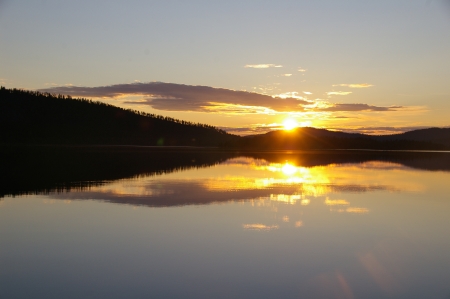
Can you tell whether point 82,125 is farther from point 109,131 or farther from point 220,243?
point 220,243

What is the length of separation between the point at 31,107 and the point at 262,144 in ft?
178

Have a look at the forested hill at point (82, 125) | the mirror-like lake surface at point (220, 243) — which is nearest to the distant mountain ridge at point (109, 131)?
the forested hill at point (82, 125)

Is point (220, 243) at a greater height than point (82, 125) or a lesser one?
lesser

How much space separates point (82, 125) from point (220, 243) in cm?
10242

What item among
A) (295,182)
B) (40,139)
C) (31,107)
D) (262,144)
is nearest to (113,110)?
(31,107)

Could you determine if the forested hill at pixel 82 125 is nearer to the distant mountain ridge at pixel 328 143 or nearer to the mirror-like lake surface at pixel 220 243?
the distant mountain ridge at pixel 328 143

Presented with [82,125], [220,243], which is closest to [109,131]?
[82,125]

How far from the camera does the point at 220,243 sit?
399 inches

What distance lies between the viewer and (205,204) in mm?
14789

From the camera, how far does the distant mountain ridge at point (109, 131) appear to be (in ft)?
315

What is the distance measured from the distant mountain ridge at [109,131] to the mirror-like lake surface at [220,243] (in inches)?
2896

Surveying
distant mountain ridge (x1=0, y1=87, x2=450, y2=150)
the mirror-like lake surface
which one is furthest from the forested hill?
the mirror-like lake surface

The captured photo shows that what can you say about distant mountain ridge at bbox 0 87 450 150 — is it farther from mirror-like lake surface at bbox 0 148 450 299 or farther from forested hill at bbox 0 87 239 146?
mirror-like lake surface at bbox 0 148 450 299

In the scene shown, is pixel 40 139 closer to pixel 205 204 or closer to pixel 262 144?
pixel 262 144
